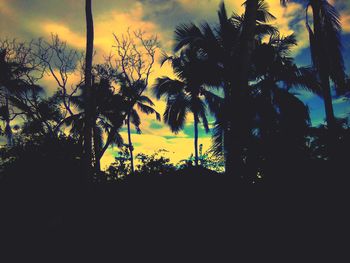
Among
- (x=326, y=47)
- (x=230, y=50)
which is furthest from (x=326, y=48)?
(x=230, y=50)

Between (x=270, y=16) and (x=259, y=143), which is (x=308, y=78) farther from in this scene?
(x=259, y=143)

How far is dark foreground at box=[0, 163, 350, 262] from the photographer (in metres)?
3.94

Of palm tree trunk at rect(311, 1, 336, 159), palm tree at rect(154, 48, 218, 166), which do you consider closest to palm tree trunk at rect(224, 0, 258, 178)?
palm tree trunk at rect(311, 1, 336, 159)

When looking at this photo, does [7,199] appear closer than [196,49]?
Yes

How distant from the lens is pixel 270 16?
12086 mm

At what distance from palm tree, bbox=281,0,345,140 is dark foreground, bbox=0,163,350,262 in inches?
170

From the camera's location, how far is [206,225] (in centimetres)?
451

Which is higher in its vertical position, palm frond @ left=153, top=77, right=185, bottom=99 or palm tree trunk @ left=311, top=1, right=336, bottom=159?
palm frond @ left=153, top=77, right=185, bottom=99

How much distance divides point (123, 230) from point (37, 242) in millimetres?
1792

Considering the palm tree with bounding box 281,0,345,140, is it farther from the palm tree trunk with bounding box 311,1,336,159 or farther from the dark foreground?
the dark foreground

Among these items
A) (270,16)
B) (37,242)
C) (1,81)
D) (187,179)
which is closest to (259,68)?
(270,16)

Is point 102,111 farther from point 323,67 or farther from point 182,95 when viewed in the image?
point 323,67

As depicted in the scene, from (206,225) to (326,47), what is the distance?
7619mm

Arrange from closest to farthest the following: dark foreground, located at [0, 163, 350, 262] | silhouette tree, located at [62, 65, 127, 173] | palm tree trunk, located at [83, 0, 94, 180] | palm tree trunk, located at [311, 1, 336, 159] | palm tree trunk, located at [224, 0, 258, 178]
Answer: dark foreground, located at [0, 163, 350, 262]
palm tree trunk, located at [224, 0, 258, 178]
palm tree trunk, located at [311, 1, 336, 159]
palm tree trunk, located at [83, 0, 94, 180]
silhouette tree, located at [62, 65, 127, 173]
